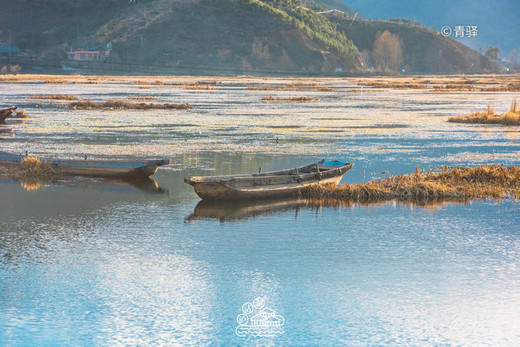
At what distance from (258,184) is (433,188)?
21.6ft

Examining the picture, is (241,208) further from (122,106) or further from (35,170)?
(122,106)

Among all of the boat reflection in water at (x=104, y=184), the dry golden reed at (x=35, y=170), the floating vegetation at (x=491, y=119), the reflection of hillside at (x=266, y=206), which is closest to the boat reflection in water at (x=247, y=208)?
the reflection of hillside at (x=266, y=206)

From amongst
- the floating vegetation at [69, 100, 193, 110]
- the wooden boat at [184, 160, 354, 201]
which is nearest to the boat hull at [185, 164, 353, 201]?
the wooden boat at [184, 160, 354, 201]

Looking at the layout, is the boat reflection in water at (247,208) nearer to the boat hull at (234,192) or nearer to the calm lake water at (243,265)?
the calm lake water at (243,265)

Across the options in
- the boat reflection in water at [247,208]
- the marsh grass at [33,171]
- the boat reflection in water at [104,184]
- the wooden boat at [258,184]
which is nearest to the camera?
the boat reflection in water at [247,208]

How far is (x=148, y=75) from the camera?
596 ft

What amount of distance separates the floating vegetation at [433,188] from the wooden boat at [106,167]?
22.5 ft

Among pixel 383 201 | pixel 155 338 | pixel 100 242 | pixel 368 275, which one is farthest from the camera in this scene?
pixel 383 201

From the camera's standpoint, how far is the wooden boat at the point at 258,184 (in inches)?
894

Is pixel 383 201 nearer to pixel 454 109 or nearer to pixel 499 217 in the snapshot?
pixel 499 217

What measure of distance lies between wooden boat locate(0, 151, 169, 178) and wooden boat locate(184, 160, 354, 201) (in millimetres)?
4978

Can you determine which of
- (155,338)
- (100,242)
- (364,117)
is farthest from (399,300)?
(364,117)

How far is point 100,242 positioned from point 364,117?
42471 millimetres

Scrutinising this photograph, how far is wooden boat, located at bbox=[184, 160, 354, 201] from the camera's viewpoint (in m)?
22.7
